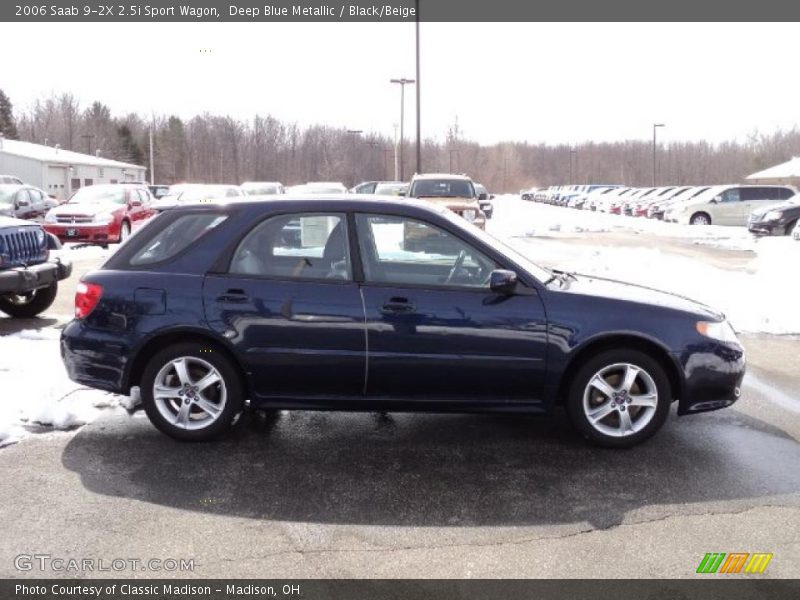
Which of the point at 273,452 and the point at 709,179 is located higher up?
the point at 709,179

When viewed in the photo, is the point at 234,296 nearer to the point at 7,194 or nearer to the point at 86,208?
the point at 86,208

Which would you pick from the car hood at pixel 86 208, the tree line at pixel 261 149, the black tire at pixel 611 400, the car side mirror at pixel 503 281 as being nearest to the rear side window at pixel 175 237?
the car side mirror at pixel 503 281

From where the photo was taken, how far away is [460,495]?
4.23m

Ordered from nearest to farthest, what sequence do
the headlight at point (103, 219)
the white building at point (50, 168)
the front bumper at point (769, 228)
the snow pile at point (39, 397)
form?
1. the snow pile at point (39, 397)
2. the headlight at point (103, 219)
3. the front bumper at point (769, 228)
4. the white building at point (50, 168)

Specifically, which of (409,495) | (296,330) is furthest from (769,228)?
(409,495)

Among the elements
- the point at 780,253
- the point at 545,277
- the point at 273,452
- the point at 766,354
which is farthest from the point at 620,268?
the point at 273,452

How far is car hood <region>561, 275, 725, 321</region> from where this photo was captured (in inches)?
196

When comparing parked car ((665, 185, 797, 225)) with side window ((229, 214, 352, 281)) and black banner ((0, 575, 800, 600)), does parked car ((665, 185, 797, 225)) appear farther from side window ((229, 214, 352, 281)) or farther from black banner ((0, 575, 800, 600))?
black banner ((0, 575, 800, 600))

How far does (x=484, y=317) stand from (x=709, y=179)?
132 m

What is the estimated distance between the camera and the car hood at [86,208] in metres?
18.8

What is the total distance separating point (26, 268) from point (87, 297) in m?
4.45

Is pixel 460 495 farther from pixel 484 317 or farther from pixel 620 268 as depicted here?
pixel 620 268

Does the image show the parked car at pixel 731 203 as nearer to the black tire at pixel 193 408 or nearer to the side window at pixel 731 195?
the side window at pixel 731 195

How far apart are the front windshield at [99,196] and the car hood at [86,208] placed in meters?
0.22
